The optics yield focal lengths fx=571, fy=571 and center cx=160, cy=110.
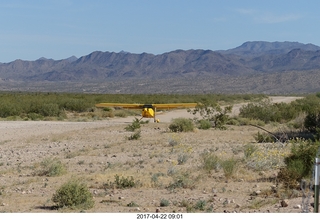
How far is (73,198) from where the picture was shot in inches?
401

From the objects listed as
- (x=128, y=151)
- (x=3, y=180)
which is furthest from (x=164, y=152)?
(x=3, y=180)

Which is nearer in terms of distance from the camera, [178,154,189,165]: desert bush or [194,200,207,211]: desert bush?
[194,200,207,211]: desert bush

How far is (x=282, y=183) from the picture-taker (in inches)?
475

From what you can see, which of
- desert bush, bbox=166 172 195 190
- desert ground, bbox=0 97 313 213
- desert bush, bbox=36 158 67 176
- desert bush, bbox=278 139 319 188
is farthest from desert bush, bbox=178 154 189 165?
desert bush, bbox=278 139 319 188

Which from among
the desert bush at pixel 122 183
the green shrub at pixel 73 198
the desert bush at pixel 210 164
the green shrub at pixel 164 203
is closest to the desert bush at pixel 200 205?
the green shrub at pixel 164 203

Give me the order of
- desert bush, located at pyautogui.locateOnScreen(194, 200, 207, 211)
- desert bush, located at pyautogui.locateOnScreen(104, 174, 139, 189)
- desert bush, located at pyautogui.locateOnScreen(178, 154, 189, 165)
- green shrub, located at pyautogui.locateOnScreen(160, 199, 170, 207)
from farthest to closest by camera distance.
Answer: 1. desert bush, located at pyautogui.locateOnScreen(178, 154, 189, 165)
2. desert bush, located at pyautogui.locateOnScreen(104, 174, 139, 189)
3. green shrub, located at pyautogui.locateOnScreen(160, 199, 170, 207)
4. desert bush, located at pyautogui.locateOnScreen(194, 200, 207, 211)

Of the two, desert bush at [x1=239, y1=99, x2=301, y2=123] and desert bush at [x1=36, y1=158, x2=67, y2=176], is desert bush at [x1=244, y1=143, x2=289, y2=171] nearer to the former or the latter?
desert bush at [x1=36, y1=158, x2=67, y2=176]

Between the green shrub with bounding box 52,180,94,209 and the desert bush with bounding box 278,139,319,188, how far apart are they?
4196 millimetres

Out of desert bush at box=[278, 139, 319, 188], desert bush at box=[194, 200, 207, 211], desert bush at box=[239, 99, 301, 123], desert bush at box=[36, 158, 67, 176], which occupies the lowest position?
desert bush at box=[239, 99, 301, 123]

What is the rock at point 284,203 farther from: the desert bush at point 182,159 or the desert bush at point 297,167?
the desert bush at point 182,159

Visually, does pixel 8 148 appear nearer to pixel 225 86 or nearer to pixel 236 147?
pixel 236 147

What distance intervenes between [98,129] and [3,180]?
48.9 ft

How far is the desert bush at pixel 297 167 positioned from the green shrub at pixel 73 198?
4.20 meters

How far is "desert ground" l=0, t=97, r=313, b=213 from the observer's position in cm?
1038
